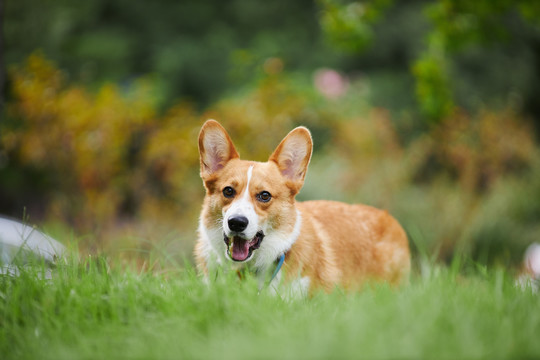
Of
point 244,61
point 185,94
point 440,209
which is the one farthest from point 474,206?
point 185,94

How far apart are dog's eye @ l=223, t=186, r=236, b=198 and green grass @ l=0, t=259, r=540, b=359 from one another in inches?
26.6

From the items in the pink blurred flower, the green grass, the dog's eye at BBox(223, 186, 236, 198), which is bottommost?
the green grass

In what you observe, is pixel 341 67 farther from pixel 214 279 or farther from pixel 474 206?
pixel 214 279

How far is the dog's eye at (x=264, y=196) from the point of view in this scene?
357 centimetres

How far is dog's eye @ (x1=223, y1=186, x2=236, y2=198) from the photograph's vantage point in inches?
141

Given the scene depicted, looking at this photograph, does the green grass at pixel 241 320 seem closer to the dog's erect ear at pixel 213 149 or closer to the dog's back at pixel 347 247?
the dog's back at pixel 347 247

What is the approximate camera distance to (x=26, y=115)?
8.70 meters

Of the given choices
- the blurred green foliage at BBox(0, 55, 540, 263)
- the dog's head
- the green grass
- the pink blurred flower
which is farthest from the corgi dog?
the pink blurred flower

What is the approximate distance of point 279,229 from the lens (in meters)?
3.60

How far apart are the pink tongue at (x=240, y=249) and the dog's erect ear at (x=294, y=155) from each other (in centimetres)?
64

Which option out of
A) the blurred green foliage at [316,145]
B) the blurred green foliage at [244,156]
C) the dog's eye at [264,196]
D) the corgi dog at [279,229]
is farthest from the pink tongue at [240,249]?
the blurred green foliage at [244,156]

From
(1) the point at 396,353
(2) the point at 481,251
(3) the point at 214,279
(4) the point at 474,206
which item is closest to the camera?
(1) the point at 396,353

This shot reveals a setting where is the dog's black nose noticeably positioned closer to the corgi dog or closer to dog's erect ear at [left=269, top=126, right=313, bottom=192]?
the corgi dog

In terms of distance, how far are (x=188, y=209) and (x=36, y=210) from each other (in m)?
3.38
